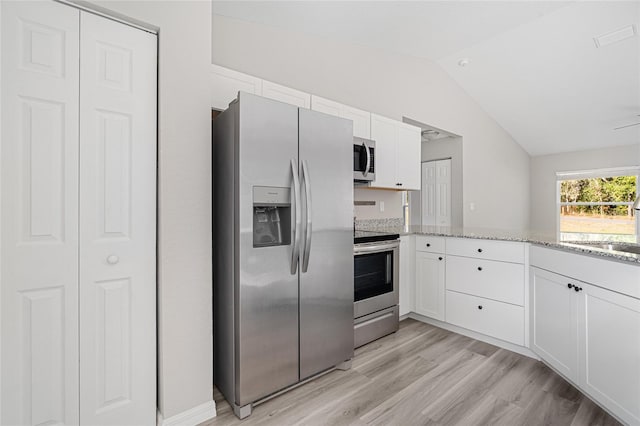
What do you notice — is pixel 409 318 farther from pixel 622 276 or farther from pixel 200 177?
pixel 200 177

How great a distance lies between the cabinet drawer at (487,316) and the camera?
248 cm

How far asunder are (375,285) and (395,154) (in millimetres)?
1463

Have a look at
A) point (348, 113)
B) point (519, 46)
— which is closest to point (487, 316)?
point (348, 113)

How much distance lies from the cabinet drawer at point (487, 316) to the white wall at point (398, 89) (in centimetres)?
218

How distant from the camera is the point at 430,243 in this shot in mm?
3080

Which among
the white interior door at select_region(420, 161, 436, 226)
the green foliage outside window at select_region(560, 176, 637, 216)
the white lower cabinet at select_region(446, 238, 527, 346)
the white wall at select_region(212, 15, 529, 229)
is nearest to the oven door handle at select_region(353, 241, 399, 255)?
the white lower cabinet at select_region(446, 238, 527, 346)

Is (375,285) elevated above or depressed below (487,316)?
above

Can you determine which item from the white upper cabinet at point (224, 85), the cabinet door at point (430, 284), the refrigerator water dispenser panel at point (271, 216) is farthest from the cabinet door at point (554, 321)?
the white upper cabinet at point (224, 85)

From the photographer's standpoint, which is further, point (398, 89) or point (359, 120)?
point (398, 89)
